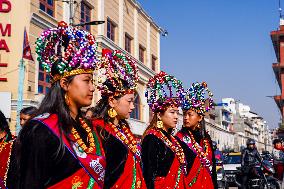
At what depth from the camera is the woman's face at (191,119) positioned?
5247 mm

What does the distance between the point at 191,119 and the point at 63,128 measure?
3.05m

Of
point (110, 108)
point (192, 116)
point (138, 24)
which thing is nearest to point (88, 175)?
point (110, 108)

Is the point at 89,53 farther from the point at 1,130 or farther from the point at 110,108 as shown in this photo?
the point at 1,130

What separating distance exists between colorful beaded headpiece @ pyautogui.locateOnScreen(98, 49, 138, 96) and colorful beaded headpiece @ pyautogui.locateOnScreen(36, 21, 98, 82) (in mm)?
1280

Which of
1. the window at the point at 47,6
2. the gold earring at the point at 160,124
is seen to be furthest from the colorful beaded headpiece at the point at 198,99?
the window at the point at 47,6

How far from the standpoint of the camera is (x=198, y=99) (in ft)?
17.8

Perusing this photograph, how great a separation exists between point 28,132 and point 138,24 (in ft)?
93.9

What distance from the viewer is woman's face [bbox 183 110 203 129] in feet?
17.2

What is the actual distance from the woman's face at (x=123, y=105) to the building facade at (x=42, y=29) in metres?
9.18

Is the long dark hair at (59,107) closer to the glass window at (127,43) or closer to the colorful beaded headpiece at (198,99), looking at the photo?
the colorful beaded headpiece at (198,99)

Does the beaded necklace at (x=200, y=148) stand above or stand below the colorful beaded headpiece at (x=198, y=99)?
below

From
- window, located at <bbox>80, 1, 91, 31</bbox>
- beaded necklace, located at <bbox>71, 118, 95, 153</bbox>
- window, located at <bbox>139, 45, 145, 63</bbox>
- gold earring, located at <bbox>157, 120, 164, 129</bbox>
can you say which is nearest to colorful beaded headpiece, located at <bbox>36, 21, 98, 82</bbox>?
beaded necklace, located at <bbox>71, 118, 95, 153</bbox>

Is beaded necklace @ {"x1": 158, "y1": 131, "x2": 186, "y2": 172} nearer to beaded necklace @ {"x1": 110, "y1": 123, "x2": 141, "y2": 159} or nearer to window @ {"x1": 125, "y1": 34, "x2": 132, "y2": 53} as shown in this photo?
beaded necklace @ {"x1": 110, "y1": 123, "x2": 141, "y2": 159}

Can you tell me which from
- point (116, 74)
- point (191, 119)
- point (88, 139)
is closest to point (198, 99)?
point (191, 119)
